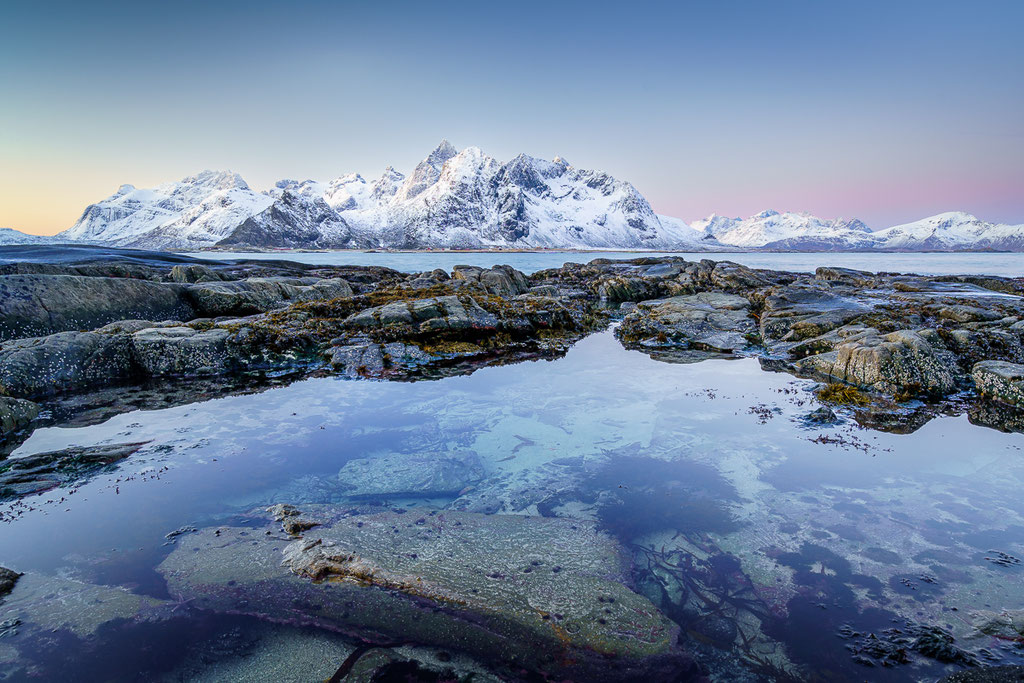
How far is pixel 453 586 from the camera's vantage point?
5.71 meters

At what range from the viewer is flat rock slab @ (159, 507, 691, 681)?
15.8 ft

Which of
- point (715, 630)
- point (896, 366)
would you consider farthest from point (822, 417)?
point (715, 630)

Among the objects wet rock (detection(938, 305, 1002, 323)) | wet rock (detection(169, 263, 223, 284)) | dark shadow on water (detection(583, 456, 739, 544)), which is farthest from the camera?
wet rock (detection(169, 263, 223, 284))

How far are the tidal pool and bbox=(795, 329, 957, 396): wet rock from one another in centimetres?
226

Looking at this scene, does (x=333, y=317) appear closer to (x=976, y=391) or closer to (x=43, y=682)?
(x=43, y=682)

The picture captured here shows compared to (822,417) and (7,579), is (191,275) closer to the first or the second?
(7,579)

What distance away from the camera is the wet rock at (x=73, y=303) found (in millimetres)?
15695

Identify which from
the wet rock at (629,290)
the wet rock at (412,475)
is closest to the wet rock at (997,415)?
the wet rock at (412,475)

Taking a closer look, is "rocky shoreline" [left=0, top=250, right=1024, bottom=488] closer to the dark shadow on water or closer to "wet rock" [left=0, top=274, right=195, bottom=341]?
"wet rock" [left=0, top=274, right=195, bottom=341]

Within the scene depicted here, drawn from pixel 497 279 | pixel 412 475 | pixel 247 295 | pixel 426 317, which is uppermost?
pixel 497 279

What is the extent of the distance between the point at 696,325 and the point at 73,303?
27.8 metres

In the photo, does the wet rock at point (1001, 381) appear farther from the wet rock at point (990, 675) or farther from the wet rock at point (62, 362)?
the wet rock at point (62, 362)

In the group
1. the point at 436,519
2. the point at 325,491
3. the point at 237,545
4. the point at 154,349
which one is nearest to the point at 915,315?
the point at 436,519

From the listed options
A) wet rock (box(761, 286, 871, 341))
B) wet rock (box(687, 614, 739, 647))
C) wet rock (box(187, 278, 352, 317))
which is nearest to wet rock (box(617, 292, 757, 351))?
wet rock (box(761, 286, 871, 341))
